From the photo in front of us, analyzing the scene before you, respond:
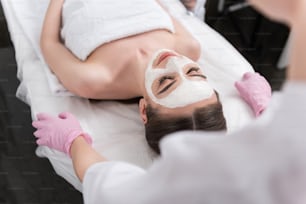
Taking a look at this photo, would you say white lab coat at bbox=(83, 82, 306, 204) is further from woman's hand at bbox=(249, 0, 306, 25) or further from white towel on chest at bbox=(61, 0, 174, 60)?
white towel on chest at bbox=(61, 0, 174, 60)

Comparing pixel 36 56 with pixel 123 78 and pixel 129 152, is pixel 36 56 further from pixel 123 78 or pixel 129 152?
pixel 129 152

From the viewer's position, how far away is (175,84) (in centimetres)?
86

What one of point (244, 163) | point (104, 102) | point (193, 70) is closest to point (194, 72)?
point (193, 70)

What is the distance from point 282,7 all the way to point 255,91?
27.0 inches

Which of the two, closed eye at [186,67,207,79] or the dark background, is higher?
closed eye at [186,67,207,79]

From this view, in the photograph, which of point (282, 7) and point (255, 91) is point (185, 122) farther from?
point (282, 7)

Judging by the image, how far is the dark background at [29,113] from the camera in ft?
3.79

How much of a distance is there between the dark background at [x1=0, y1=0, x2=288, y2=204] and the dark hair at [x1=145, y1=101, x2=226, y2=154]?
0.27 metres

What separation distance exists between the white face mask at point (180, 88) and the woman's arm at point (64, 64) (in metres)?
0.13

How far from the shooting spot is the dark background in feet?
3.79

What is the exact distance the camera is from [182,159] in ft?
1.22

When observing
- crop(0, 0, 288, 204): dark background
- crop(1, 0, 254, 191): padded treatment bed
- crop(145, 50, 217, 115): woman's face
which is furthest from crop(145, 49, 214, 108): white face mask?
crop(0, 0, 288, 204): dark background

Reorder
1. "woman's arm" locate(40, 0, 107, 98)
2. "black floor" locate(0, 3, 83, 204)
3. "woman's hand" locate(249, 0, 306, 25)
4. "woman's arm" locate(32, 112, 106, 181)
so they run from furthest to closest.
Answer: "black floor" locate(0, 3, 83, 204), "woman's arm" locate(40, 0, 107, 98), "woman's arm" locate(32, 112, 106, 181), "woman's hand" locate(249, 0, 306, 25)

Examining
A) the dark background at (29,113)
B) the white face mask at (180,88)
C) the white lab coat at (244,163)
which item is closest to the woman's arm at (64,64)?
the white face mask at (180,88)
